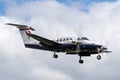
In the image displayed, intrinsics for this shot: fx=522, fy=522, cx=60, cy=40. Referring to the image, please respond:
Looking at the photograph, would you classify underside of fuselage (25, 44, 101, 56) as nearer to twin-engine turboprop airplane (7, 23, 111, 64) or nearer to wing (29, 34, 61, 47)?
twin-engine turboprop airplane (7, 23, 111, 64)

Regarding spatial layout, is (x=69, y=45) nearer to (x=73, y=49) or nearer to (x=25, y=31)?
(x=73, y=49)

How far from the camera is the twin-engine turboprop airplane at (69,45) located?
319 feet

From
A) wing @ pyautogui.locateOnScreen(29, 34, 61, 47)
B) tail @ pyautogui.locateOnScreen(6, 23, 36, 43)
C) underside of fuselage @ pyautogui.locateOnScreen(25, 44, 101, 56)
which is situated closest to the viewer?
underside of fuselage @ pyautogui.locateOnScreen(25, 44, 101, 56)

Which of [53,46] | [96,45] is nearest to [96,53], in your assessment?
[96,45]

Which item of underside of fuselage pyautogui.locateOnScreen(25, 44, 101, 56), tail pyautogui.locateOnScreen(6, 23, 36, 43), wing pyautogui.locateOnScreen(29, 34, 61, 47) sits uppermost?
tail pyautogui.locateOnScreen(6, 23, 36, 43)

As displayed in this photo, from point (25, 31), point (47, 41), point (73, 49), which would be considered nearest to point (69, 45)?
point (73, 49)

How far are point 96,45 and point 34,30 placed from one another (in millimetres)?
16844

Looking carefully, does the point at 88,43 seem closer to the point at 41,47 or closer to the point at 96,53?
the point at 96,53

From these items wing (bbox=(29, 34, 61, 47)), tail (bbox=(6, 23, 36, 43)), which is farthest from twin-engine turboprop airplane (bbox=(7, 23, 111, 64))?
tail (bbox=(6, 23, 36, 43))

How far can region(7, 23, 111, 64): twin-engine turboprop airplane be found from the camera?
97.1 metres

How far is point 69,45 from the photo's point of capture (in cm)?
9894

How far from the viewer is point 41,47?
103750 millimetres

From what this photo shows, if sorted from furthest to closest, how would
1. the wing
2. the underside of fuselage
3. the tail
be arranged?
the tail → the wing → the underside of fuselage

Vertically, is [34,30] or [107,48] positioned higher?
[34,30]
